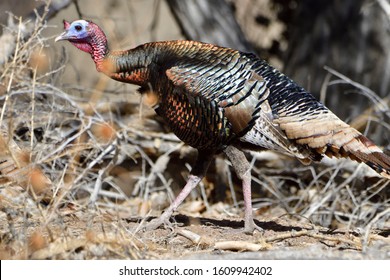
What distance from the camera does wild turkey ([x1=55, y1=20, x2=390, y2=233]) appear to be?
4.88 metres

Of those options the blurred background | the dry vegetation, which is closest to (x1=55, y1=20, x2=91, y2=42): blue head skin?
the dry vegetation

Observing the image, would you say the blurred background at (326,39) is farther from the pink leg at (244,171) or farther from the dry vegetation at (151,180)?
the pink leg at (244,171)

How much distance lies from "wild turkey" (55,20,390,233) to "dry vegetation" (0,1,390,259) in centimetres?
27

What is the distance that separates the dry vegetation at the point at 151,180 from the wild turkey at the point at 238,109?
27 centimetres

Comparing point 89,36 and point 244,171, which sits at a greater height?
point 89,36

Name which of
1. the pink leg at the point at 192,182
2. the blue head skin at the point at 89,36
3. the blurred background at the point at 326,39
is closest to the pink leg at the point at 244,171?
the pink leg at the point at 192,182

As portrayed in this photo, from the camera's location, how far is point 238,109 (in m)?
5.00

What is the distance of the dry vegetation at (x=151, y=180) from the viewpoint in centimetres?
492

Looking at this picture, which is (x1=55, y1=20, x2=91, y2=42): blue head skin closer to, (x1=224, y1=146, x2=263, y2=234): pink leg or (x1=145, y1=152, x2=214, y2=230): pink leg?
(x1=145, y1=152, x2=214, y2=230): pink leg

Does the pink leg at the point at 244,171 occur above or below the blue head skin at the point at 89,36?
below

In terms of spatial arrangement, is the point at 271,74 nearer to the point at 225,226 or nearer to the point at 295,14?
the point at 225,226

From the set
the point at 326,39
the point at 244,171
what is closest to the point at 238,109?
the point at 244,171

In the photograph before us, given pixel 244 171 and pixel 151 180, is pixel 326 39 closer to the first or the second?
pixel 151 180

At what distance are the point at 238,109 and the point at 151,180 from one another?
2352 millimetres
